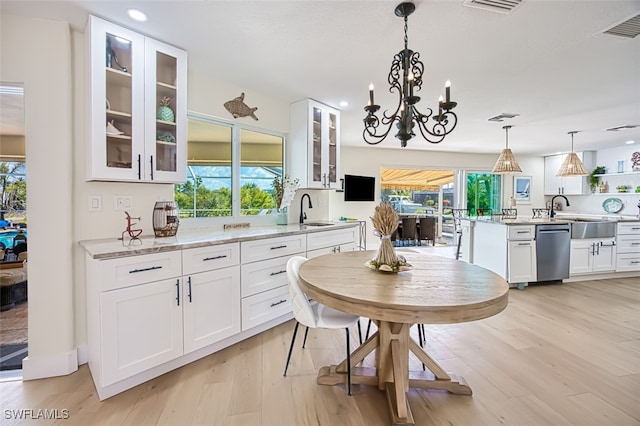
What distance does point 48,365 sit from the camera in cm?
206

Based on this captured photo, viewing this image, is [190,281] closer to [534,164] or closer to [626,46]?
[626,46]

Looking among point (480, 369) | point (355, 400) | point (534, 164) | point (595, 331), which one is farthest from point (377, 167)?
point (355, 400)

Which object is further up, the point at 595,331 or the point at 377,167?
the point at 377,167

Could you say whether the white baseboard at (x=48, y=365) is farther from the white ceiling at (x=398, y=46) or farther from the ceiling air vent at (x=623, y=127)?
the ceiling air vent at (x=623, y=127)

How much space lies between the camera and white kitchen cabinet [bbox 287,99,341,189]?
3625 millimetres

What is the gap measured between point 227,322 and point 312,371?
763mm

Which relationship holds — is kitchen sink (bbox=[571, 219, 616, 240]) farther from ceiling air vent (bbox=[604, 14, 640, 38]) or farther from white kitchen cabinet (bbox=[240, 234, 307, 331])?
white kitchen cabinet (bbox=[240, 234, 307, 331])

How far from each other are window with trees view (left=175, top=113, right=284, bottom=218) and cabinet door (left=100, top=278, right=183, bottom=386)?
112 cm

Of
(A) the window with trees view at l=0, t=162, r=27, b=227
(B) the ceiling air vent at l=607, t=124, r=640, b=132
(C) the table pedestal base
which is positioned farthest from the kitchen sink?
(A) the window with trees view at l=0, t=162, r=27, b=227

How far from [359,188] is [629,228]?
451 cm

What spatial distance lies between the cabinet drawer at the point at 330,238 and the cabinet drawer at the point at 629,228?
4.23 meters

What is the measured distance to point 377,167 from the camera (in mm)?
7004

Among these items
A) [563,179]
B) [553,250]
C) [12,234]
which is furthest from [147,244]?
[563,179]

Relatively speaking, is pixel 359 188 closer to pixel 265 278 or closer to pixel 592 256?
pixel 592 256
